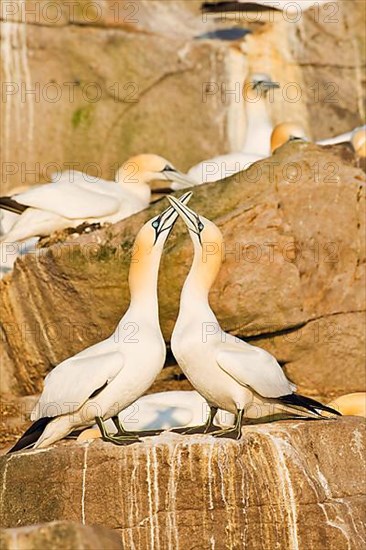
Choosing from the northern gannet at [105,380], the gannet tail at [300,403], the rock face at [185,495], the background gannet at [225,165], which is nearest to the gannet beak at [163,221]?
the northern gannet at [105,380]

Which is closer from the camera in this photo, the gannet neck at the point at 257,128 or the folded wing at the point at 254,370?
the folded wing at the point at 254,370

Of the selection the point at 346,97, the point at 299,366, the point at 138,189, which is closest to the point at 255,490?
the point at 299,366

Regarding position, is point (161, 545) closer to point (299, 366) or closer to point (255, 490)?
point (255, 490)

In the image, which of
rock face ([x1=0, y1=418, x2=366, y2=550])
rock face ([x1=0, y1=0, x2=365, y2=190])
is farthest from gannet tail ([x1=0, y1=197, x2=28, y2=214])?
rock face ([x1=0, y1=418, x2=366, y2=550])

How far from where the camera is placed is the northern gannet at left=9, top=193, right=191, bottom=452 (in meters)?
10.4

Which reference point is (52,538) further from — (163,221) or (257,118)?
(257,118)

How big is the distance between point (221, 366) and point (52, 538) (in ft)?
8.10

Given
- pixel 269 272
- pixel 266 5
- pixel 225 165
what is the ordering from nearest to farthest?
1. pixel 269 272
2. pixel 225 165
3. pixel 266 5

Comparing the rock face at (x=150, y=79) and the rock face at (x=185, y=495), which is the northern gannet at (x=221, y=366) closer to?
the rock face at (x=185, y=495)

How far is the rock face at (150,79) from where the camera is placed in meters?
19.2

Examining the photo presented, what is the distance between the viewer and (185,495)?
32.7ft

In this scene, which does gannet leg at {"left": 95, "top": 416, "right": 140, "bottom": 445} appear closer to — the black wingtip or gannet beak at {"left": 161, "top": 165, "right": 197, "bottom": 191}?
gannet beak at {"left": 161, "top": 165, "right": 197, "bottom": 191}

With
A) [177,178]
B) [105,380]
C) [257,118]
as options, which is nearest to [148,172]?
[177,178]

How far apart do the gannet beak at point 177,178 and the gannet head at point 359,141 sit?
69.3 inches
